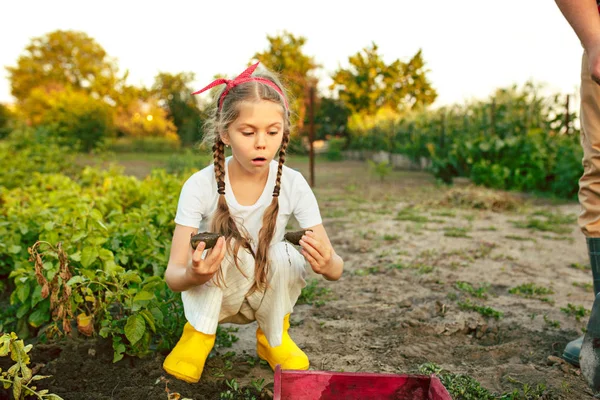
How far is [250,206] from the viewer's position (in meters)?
2.16

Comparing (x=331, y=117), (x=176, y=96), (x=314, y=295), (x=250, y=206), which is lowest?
(x=314, y=295)

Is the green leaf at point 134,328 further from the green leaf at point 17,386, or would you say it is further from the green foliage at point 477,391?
the green foliage at point 477,391

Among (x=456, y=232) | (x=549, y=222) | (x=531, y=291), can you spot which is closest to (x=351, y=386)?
(x=531, y=291)

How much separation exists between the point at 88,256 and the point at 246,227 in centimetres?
74

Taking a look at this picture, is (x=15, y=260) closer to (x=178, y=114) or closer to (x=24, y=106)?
(x=178, y=114)

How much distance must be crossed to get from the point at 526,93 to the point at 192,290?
9.47 meters

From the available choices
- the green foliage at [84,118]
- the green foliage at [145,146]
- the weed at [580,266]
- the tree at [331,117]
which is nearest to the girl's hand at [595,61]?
the weed at [580,266]

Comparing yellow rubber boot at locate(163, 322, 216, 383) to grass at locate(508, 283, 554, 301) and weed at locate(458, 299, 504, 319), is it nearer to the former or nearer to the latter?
weed at locate(458, 299, 504, 319)

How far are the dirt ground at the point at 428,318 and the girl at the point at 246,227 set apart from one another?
191 millimetres

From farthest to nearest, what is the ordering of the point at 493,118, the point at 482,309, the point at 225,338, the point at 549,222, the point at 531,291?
the point at 493,118, the point at 549,222, the point at 531,291, the point at 482,309, the point at 225,338

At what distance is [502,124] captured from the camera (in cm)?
995

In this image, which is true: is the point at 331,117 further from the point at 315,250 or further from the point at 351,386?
the point at 351,386

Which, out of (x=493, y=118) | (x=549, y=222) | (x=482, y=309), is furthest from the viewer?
(x=493, y=118)

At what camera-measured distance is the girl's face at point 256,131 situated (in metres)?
2.00
